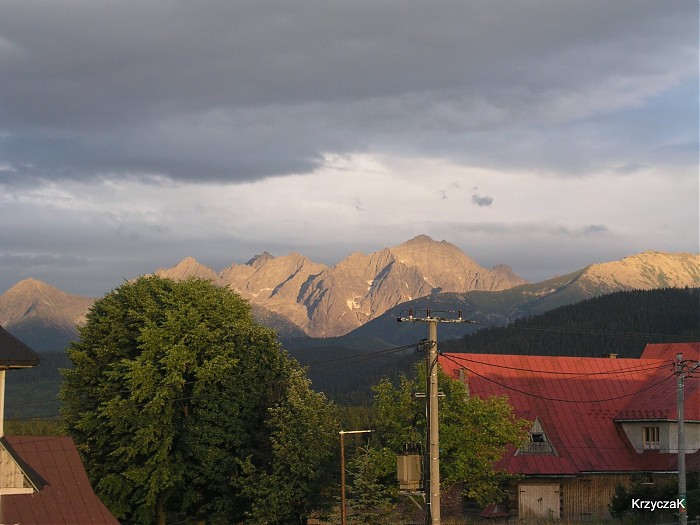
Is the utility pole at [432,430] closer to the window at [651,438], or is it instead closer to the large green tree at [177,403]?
the large green tree at [177,403]

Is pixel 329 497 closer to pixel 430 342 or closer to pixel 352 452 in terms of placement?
pixel 352 452

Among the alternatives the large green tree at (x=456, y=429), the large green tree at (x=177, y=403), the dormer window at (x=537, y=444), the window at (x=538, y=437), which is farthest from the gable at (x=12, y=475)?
the window at (x=538, y=437)

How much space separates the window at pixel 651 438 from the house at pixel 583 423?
0.08m

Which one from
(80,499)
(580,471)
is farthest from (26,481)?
(580,471)

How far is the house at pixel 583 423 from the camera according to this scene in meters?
78.9

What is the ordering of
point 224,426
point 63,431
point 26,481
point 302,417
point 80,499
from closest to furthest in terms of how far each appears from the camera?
point 26,481 < point 80,499 < point 302,417 < point 224,426 < point 63,431

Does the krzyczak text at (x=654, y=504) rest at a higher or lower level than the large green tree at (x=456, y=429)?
lower

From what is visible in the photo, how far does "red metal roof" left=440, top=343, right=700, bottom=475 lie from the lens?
80.9 meters

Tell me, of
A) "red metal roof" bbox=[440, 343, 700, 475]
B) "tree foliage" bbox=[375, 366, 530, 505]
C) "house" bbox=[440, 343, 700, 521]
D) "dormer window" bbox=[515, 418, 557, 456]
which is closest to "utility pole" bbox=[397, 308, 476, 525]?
"tree foliage" bbox=[375, 366, 530, 505]

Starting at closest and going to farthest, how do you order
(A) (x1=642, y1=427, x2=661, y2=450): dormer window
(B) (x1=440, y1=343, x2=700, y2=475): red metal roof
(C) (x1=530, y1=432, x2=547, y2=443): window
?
1. (C) (x1=530, y1=432, x2=547, y2=443): window
2. (B) (x1=440, y1=343, x2=700, y2=475): red metal roof
3. (A) (x1=642, y1=427, x2=661, y2=450): dormer window

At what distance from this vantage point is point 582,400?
87.7m

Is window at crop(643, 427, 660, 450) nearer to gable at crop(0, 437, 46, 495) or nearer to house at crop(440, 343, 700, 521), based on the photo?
house at crop(440, 343, 700, 521)

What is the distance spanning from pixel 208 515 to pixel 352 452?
12948mm

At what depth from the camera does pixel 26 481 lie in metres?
40.8
